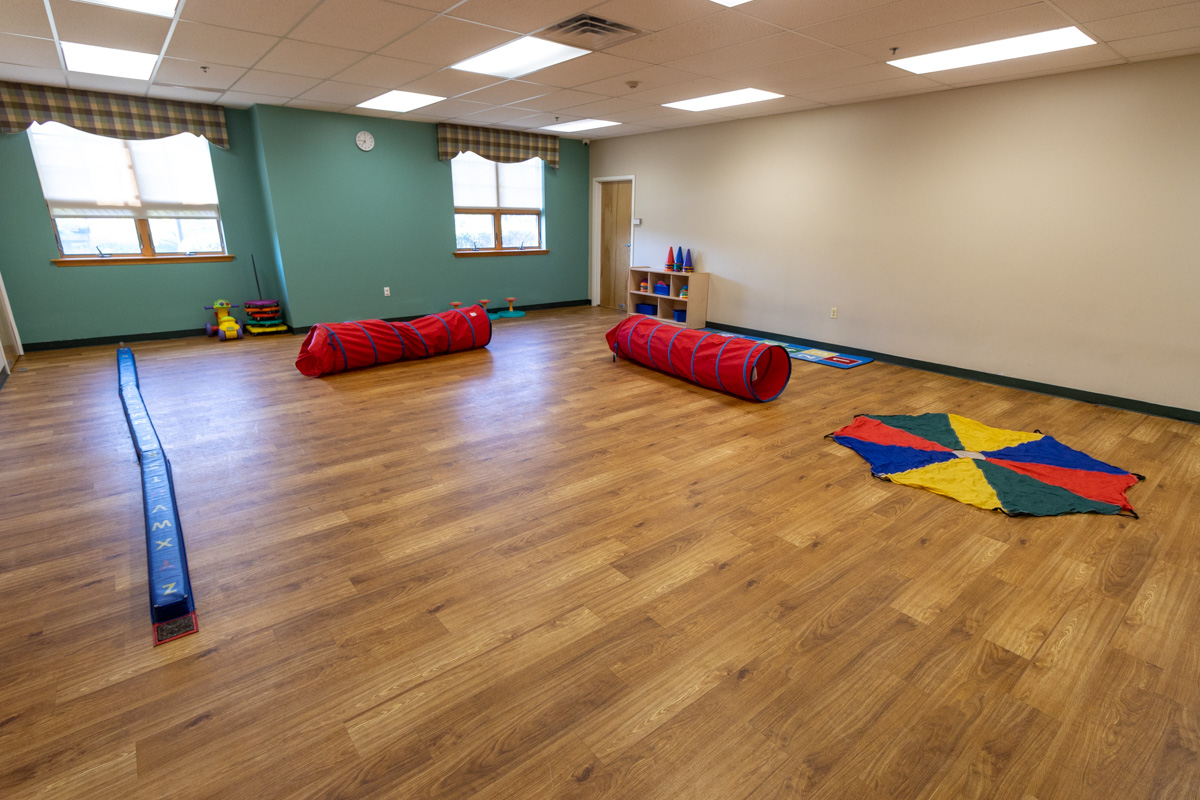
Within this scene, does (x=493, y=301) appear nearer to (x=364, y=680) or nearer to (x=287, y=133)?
(x=287, y=133)

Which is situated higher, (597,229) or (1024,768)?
(597,229)

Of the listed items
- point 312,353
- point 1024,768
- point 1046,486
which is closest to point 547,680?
point 1024,768

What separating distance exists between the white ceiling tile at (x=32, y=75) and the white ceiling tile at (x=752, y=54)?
4937 mm

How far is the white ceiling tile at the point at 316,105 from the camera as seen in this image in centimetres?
562

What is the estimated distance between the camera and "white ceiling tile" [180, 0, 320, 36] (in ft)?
9.95

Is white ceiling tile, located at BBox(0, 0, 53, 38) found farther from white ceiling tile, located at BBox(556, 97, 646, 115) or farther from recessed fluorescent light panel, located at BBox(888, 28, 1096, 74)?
recessed fluorescent light panel, located at BBox(888, 28, 1096, 74)

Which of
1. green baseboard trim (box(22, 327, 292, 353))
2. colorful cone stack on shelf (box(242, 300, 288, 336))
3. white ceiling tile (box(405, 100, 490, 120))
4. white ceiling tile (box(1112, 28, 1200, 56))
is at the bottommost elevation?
green baseboard trim (box(22, 327, 292, 353))

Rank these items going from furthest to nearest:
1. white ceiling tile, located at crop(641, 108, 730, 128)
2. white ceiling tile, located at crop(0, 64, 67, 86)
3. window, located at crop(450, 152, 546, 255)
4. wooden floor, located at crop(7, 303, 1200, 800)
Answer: window, located at crop(450, 152, 546, 255), white ceiling tile, located at crop(641, 108, 730, 128), white ceiling tile, located at crop(0, 64, 67, 86), wooden floor, located at crop(7, 303, 1200, 800)

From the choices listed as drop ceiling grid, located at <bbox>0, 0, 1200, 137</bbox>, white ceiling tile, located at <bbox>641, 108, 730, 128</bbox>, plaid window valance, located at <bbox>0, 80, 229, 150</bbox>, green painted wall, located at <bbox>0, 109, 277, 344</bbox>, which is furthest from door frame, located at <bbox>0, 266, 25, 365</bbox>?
white ceiling tile, located at <bbox>641, 108, 730, 128</bbox>

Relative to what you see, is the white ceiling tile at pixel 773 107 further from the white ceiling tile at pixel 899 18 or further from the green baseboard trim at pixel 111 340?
the green baseboard trim at pixel 111 340

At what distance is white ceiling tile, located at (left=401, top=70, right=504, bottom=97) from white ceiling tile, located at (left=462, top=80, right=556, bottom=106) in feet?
0.35

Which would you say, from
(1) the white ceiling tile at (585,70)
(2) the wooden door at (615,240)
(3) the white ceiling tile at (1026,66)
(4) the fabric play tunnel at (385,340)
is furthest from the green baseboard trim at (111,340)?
(3) the white ceiling tile at (1026,66)

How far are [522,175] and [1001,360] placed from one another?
6100 mm

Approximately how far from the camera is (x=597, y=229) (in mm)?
8562
